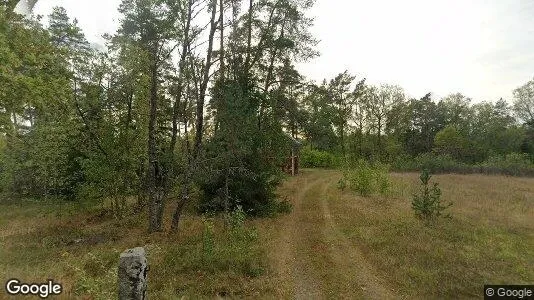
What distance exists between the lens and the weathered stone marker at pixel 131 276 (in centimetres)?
537

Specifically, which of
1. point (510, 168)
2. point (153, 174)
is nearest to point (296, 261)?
point (153, 174)

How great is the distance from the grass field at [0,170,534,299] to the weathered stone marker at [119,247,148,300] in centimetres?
187

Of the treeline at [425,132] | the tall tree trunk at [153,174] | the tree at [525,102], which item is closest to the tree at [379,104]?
the treeline at [425,132]

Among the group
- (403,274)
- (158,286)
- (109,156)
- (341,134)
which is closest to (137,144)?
(109,156)

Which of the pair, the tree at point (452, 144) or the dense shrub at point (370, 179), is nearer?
the dense shrub at point (370, 179)

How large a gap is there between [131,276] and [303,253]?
8.03 meters

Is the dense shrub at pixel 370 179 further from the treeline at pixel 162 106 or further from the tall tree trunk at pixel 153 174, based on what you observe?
the tall tree trunk at pixel 153 174

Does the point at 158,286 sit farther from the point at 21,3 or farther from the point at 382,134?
the point at 382,134

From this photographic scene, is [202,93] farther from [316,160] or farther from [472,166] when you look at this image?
[316,160]

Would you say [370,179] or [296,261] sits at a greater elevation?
[370,179]

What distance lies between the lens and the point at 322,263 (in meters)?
11.3

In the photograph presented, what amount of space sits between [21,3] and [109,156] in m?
8.85

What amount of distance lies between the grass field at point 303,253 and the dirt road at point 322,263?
0.11 ft

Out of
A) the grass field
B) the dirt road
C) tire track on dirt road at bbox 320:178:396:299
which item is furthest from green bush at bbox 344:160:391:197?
tire track on dirt road at bbox 320:178:396:299
